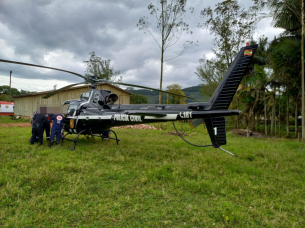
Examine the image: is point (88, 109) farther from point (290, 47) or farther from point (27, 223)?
point (290, 47)

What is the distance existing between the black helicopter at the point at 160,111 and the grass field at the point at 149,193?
1.22 meters

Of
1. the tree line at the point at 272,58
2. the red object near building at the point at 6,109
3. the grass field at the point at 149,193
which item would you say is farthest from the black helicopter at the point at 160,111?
the red object near building at the point at 6,109

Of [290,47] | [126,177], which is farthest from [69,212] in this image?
[290,47]

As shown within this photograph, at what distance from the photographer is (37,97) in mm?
21734

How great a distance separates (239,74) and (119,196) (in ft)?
13.5

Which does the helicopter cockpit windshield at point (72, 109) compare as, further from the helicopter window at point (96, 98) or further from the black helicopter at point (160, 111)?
the helicopter window at point (96, 98)

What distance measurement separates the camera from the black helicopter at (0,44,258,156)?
16.1 ft

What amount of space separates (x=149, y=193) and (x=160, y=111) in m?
2.58

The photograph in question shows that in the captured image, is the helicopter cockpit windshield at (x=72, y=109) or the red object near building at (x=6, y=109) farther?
the red object near building at (x=6, y=109)

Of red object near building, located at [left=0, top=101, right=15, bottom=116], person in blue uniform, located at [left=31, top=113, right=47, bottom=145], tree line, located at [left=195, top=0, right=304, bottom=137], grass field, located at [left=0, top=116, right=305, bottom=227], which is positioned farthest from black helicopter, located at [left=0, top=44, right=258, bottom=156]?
red object near building, located at [left=0, top=101, right=15, bottom=116]

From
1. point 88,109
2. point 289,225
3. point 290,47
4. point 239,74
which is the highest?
point 290,47

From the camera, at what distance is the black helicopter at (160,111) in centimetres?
491

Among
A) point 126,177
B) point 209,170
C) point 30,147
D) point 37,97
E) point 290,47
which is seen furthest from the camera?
point 37,97

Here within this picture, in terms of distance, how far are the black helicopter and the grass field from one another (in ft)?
4.02
